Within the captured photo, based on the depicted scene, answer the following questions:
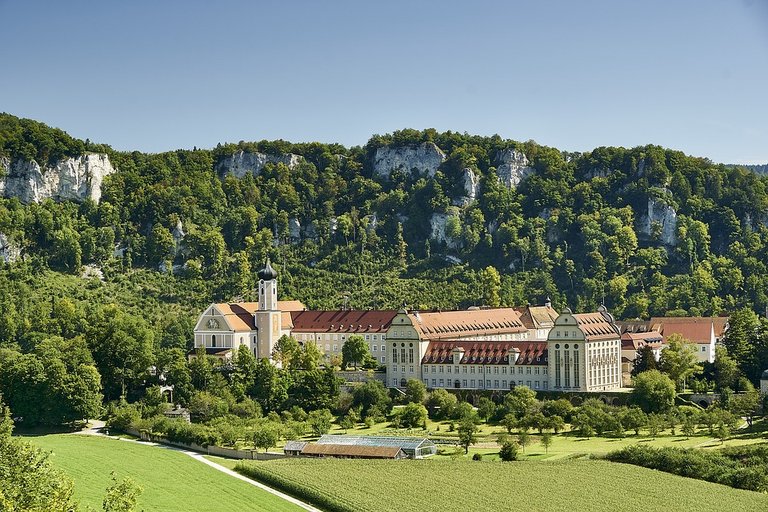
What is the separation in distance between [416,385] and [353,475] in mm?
24219

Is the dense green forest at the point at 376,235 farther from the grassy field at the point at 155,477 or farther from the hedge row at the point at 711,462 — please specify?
the hedge row at the point at 711,462

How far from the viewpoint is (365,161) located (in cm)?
16875

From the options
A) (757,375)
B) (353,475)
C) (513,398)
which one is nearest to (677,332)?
(757,375)

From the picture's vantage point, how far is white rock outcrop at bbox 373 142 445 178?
16362cm

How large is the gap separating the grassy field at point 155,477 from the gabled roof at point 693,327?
4658 centimetres

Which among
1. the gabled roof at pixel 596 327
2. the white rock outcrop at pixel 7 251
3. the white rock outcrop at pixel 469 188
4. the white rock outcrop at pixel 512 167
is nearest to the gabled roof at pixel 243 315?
the gabled roof at pixel 596 327

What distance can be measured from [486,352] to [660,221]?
53.5 m

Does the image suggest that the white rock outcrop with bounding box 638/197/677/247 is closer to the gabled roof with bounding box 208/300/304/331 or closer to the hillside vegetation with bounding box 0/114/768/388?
the hillside vegetation with bounding box 0/114/768/388

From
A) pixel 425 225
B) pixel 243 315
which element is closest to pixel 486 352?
pixel 243 315

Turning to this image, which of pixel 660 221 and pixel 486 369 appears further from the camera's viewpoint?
pixel 660 221

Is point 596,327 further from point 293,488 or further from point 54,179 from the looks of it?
point 54,179

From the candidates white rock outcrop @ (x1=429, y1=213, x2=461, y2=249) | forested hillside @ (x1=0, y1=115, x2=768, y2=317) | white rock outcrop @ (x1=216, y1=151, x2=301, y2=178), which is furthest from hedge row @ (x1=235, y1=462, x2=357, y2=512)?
white rock outcrop @ (x1=216, y1=151, x2=301, y2=178)

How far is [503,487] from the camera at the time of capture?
219 ft

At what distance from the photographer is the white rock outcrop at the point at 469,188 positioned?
511ft
